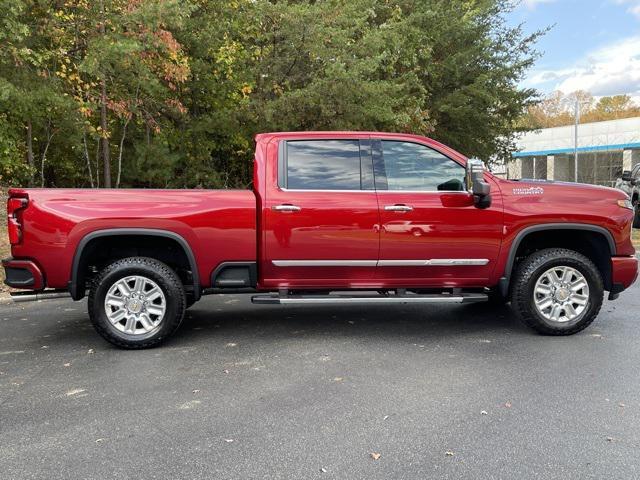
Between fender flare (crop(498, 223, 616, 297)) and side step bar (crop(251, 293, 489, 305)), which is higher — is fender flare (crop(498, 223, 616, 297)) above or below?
above

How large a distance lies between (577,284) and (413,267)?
Result: 164cm

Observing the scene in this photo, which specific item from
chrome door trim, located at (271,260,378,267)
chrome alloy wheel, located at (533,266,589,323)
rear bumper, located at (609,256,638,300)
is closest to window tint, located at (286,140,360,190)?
chrome door trim, located at (271,260,378,267)

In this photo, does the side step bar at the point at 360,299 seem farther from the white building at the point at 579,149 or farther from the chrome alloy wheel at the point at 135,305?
the white building at the point at 579,149

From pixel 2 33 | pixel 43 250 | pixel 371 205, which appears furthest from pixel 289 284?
pixel 2 33

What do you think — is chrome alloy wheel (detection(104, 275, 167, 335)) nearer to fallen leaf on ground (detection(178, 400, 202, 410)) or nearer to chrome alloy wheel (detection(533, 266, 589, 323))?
fallen leaf on ground (detection(178, 400, 202, 410))

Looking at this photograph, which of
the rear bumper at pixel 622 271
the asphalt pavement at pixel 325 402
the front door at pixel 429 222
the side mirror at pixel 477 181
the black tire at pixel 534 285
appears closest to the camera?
the asphalt pavement at pixel 325 402

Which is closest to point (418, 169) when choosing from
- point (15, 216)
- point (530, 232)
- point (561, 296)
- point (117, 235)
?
point (530, 232)

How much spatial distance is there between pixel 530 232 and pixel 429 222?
1018 mm

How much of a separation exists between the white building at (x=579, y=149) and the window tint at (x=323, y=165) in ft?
106

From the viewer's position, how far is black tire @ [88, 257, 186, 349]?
16.9 ft

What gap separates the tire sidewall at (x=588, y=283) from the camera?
554cm

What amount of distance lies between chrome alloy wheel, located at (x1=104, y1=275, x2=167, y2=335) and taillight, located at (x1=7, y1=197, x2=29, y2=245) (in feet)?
3.10

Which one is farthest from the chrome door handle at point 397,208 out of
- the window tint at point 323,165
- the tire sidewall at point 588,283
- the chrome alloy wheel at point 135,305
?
the chrome alloy wheel at point 135,305

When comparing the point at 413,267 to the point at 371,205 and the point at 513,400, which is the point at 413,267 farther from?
the point at 513,400
